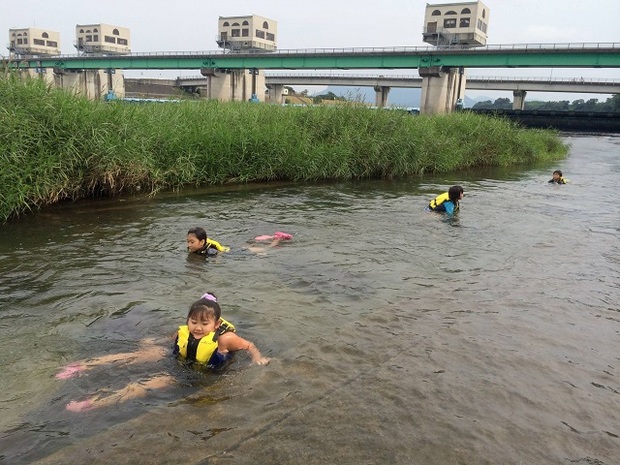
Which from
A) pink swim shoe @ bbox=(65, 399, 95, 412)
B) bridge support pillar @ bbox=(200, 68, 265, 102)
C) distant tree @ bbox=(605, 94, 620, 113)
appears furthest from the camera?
distant tree @ bbox=(605, 94, 620, 113)

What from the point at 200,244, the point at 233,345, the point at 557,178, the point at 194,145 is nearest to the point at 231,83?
the point at 557,178

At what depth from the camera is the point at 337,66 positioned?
58.8 meters

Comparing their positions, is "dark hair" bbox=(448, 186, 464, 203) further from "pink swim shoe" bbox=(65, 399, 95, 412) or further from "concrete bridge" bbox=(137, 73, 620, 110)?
"concrete bridge" bbox=(137, 73, 620, 110)

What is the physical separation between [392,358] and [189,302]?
270 cm

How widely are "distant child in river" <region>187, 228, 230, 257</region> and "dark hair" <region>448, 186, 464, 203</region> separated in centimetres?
602

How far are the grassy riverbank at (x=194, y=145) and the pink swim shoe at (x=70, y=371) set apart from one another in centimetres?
Result: 604

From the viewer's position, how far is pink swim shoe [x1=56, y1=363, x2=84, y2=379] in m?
4.31

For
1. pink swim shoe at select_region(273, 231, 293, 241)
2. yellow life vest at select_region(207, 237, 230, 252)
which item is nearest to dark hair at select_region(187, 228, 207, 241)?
yellow life vest at select_region(207, 237, 230, 252)

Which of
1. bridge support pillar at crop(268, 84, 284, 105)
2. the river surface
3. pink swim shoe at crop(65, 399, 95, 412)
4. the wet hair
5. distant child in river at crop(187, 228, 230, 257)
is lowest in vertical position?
the river surface

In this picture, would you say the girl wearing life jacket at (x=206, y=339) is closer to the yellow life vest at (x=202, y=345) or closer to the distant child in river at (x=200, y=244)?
the yellow life vest at (x=202, y=345)

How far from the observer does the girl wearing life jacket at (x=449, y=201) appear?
11500 millimetres

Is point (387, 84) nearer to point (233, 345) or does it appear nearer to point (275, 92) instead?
point (275, 92)

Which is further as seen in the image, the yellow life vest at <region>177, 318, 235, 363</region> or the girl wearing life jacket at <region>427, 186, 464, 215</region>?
the girl wearing life jacket at <region>427, 186, 464, 215</region>

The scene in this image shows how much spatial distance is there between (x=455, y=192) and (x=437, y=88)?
157ft
